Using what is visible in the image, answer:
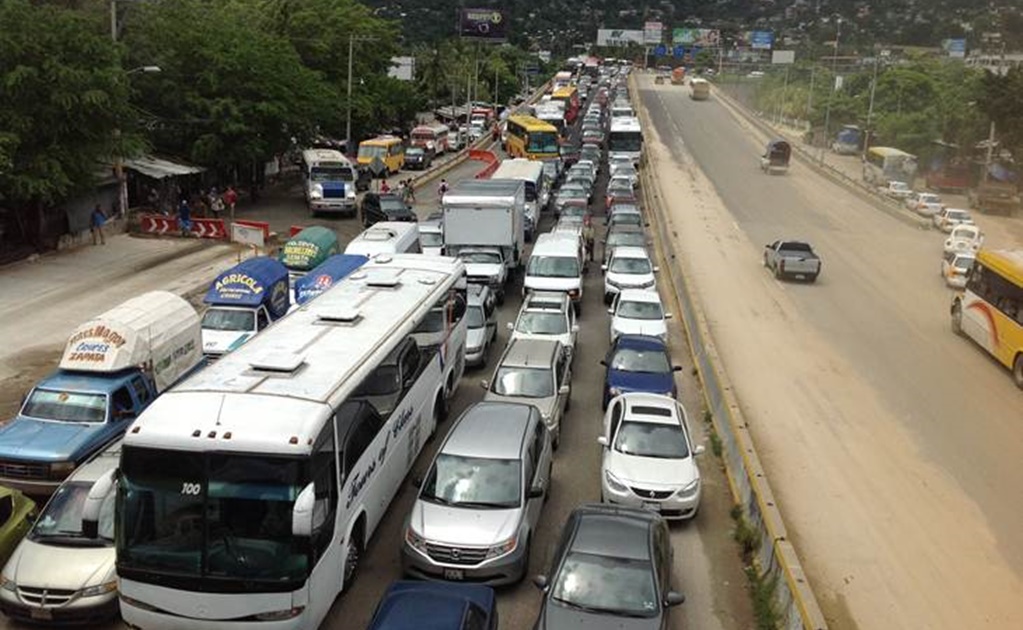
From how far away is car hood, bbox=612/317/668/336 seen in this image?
22.3 m

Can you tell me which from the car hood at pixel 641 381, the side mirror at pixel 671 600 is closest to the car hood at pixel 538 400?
the car hood at pixel 641 381

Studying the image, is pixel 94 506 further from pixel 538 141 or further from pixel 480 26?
pixel 480 26

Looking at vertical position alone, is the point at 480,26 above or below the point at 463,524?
above

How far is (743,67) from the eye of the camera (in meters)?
175

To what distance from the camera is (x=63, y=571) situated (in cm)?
1098

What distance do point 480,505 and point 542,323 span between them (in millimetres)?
9391

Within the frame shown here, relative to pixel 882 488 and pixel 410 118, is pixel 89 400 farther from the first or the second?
pixel 410 118

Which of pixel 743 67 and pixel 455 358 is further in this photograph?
pixel 743 67

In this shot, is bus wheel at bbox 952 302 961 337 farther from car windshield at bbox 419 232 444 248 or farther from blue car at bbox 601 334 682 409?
car windshield at bbox 419 232 444 248

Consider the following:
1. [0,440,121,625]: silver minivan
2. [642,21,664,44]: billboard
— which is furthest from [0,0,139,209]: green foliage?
[642,21,664,44]: billboard

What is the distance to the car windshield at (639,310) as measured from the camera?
22.9 metres

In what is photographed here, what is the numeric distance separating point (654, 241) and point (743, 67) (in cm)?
14789

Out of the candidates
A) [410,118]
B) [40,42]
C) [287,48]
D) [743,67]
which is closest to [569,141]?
[410,118]

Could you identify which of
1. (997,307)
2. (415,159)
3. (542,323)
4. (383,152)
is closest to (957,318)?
(997,307)
